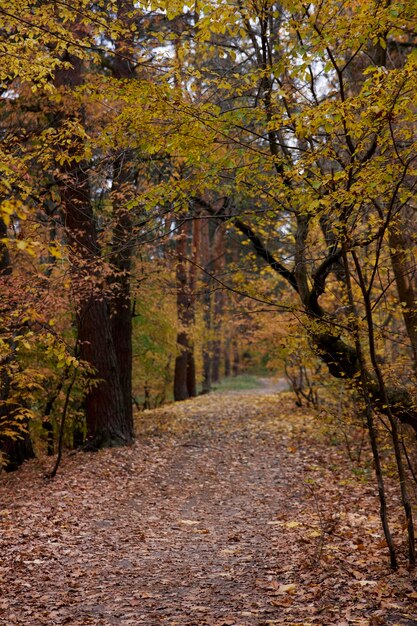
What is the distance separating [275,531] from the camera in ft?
22.1

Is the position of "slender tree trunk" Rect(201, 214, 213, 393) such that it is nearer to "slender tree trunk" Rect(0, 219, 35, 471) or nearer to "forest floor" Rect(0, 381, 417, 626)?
"slender tree trunk" Rect(0, 219, 35, 471)

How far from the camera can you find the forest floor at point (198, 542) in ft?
14.5

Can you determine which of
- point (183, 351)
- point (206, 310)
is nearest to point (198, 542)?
point (183, 351)

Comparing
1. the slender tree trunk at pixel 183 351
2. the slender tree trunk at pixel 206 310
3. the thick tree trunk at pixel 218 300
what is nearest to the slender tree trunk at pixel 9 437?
the slender tree trunk at pixel 183 351

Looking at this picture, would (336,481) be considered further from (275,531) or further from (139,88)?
(139,88)

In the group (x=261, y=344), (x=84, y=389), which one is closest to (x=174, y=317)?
(x=261, y=344)

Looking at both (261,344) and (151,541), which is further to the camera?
(261,344)

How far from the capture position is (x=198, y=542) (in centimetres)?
659

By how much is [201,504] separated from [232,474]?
74.1 inches

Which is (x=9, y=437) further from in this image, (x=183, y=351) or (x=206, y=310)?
(x=206, y=310)

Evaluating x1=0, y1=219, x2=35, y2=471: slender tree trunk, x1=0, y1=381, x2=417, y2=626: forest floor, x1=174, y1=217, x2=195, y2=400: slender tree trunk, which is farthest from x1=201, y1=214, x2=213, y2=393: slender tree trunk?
x1=0, y1=381, x2=417, y2=626: forest floor

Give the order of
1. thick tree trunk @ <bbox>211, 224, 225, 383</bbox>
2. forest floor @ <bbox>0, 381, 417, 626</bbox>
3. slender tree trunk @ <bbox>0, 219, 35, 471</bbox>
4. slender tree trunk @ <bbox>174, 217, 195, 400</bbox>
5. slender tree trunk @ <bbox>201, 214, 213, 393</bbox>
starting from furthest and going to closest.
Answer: slender tree trunk @ <bbox>201, 214, 213, 393</bbox> → thick tree trunk @ <bbox>211, 224, 225, 383</bbox> → slender tree trunk @ <bbox>174, 217, 195, 400</bbox> → slender tree trunk @ <bbox>0, 219, 35, 471</bbox> → forest floor @ <bbox>0, 381, 417, 626</bbox>

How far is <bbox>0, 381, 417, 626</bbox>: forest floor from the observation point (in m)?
4.43

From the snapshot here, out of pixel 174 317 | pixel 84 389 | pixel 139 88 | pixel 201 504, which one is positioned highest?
pixel 139 88
